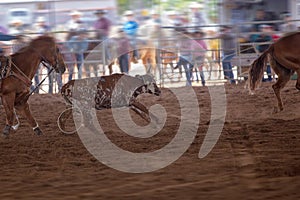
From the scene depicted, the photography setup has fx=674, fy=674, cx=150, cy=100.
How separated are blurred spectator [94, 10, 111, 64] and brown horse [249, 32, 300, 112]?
5.24 m

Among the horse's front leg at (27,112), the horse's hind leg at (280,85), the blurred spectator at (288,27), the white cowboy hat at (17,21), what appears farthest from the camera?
the white cowboy hat at (17,21)

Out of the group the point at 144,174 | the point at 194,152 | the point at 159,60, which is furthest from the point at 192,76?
the point at 144,174

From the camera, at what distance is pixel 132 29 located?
15.1m

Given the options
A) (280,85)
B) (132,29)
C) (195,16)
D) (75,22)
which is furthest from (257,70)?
(75,22)

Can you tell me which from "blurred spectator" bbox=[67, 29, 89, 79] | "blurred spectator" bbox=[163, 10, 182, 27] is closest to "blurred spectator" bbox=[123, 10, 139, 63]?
"blurred spectator" bbox=[163, 10, 182, 27]

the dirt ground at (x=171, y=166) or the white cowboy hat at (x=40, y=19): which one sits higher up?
the white cowboy hat at (x=40, y=19)

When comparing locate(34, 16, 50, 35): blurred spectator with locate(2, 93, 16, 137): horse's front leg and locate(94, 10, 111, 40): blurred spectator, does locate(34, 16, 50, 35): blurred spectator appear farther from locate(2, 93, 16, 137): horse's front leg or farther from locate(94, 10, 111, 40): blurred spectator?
locate(2, 93, 16, 137): horse's front leg

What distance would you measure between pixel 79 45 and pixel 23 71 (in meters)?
6.36

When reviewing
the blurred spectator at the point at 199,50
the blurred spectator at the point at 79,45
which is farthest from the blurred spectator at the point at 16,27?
the blurred spectator at the point at 199,50

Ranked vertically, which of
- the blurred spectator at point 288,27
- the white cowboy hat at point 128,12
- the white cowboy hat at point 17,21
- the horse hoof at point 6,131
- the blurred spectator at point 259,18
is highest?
the white cowboy hat at point 128,12

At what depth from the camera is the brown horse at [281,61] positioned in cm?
1037

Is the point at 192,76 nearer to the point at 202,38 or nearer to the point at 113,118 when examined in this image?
the point at 202,38

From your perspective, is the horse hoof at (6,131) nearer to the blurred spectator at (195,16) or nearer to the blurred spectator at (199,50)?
the blurred spectator at (199,50)

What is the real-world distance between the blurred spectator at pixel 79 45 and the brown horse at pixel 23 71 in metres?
5.92
